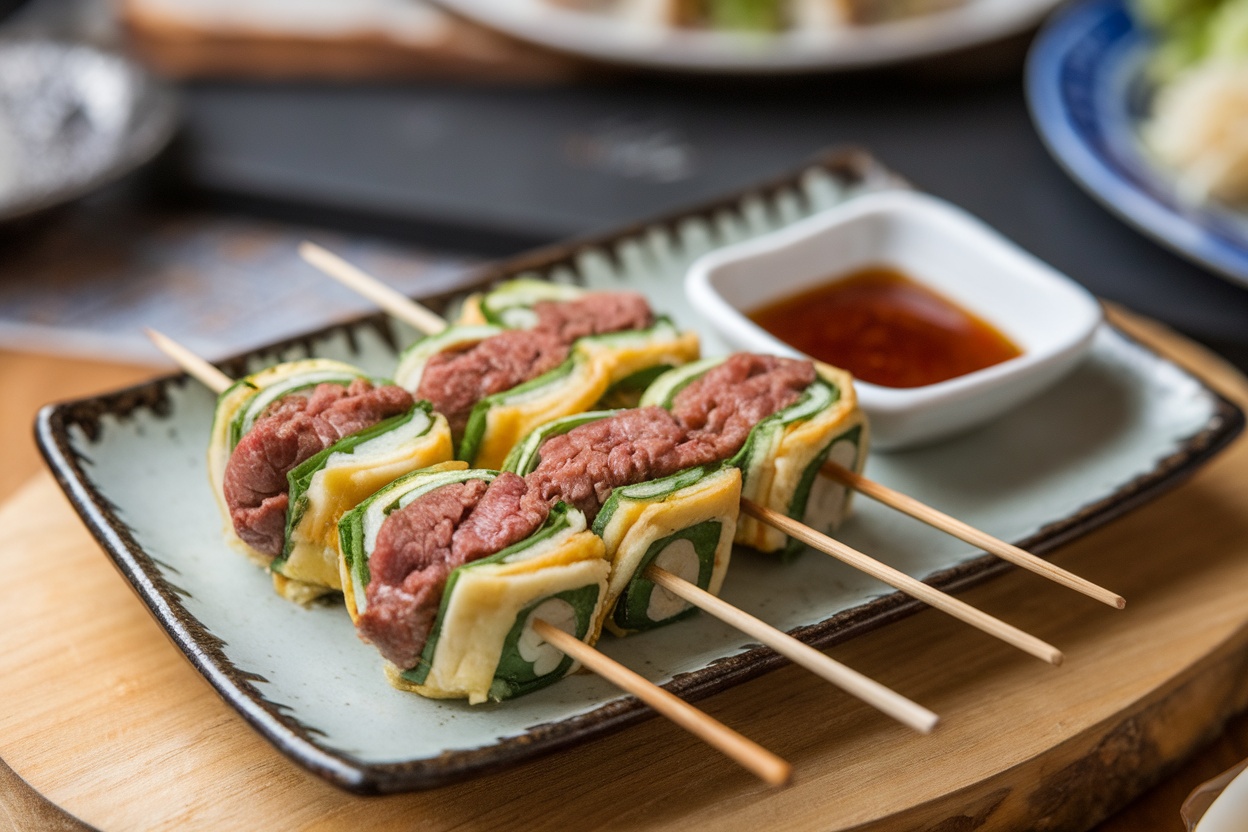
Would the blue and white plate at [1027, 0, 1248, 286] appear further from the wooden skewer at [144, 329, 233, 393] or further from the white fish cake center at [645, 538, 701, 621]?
the wooden skewer at [144, 329, 233, 393]

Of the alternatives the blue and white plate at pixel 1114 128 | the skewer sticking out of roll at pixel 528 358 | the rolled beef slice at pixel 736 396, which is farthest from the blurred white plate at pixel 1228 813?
the blue and white plate at pixel 1114 128

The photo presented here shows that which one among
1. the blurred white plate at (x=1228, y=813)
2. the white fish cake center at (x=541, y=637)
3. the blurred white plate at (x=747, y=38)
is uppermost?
the blurred white plate at (x=747, y=38)

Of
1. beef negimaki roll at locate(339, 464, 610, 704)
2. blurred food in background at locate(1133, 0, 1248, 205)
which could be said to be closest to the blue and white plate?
blurred food in background at locate(1133, 0, 1248, 205)

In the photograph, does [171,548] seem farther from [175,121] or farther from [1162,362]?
[175,121]

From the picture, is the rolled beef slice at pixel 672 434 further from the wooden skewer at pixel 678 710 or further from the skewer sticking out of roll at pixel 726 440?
the wooden skewer at pixel 678 710

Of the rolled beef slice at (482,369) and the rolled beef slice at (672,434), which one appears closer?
the rolled beef slice at (672,434)

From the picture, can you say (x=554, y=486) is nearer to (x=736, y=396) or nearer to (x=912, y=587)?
(x=736, y=396)
